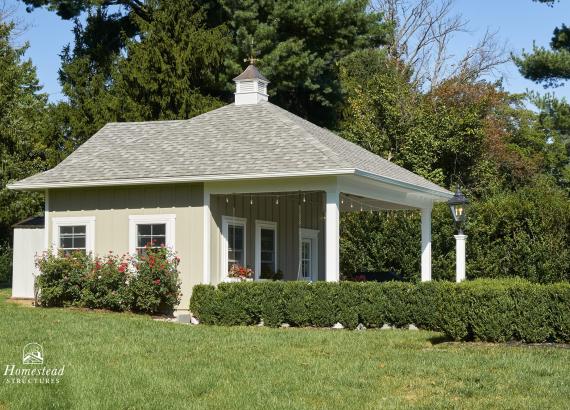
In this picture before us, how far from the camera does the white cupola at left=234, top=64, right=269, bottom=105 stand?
23016mm

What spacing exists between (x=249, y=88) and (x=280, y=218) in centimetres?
356

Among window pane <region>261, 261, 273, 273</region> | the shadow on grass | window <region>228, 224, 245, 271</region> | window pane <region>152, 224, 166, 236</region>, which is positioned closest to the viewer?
the shadow on grass

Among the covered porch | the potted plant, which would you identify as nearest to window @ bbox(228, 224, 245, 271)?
the covered porch

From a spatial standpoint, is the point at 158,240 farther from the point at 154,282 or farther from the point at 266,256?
the point at 266,256

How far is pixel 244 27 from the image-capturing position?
31.3m

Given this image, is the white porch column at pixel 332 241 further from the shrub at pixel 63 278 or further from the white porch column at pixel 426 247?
the shrub at pixel 63 278

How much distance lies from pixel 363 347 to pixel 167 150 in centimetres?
911

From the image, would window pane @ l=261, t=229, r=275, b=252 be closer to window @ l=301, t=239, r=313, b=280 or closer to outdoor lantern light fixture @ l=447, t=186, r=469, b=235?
window @ l=301, t=239, r=313, b=280

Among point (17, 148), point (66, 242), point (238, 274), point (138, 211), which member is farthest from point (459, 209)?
point (17, 148)

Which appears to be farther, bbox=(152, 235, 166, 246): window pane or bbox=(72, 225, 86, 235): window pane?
bbox=(72, 225, 86, 235): window pane

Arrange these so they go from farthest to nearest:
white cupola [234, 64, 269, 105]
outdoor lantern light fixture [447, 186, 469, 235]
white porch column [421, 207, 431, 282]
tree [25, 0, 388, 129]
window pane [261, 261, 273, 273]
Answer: tree [25, 0, 388, 129], white cupola [234, 64, 269, 105], white porch column [421, 207, 431, 282], window pane [261, 261, 273, 273], outdoor lantern light fixture [447, 186, 469, 235]

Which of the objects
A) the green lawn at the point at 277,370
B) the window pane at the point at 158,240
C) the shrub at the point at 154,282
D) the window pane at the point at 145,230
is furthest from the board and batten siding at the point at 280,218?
the green lawn at the point at 277,370

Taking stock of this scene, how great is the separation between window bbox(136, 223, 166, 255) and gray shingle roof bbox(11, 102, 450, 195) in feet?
3.92

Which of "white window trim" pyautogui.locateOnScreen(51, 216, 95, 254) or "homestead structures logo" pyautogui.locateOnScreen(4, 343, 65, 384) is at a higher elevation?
"white window trim" pyautogui.locateOnScreen(51, 216, 95, 254)
